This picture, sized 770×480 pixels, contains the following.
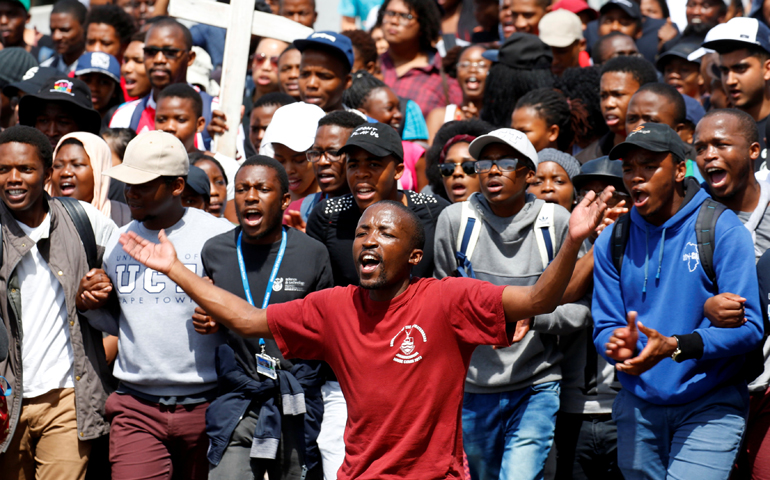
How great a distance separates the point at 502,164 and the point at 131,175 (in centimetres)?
233

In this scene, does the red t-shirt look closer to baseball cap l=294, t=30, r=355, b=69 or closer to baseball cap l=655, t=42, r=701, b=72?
baseball cap l=294, t=30, r=355, b=69

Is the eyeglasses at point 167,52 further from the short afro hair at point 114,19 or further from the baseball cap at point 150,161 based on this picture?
the baseball cap at point 150,161

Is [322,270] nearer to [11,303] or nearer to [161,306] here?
[161,306]

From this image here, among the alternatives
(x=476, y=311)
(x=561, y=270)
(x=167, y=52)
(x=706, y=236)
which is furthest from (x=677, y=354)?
(x=167, y=52)

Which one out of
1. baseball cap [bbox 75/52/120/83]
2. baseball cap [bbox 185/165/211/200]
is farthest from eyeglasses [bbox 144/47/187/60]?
baseball cap [bbox 185/165/211/200]

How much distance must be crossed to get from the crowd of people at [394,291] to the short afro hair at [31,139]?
15mm

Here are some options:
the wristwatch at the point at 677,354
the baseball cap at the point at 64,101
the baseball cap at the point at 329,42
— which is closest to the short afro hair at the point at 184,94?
the baseball cap at the point at 64,101

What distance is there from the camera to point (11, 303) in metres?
5.63

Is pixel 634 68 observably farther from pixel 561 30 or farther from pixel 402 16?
pixel 402 16

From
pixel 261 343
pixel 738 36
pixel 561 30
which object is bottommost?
pixel 261 343

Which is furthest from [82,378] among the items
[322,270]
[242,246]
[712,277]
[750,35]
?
[750,35]

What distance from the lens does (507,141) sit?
557 centimetres

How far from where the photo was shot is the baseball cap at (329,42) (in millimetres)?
7848

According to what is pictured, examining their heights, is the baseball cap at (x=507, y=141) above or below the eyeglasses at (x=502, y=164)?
above
